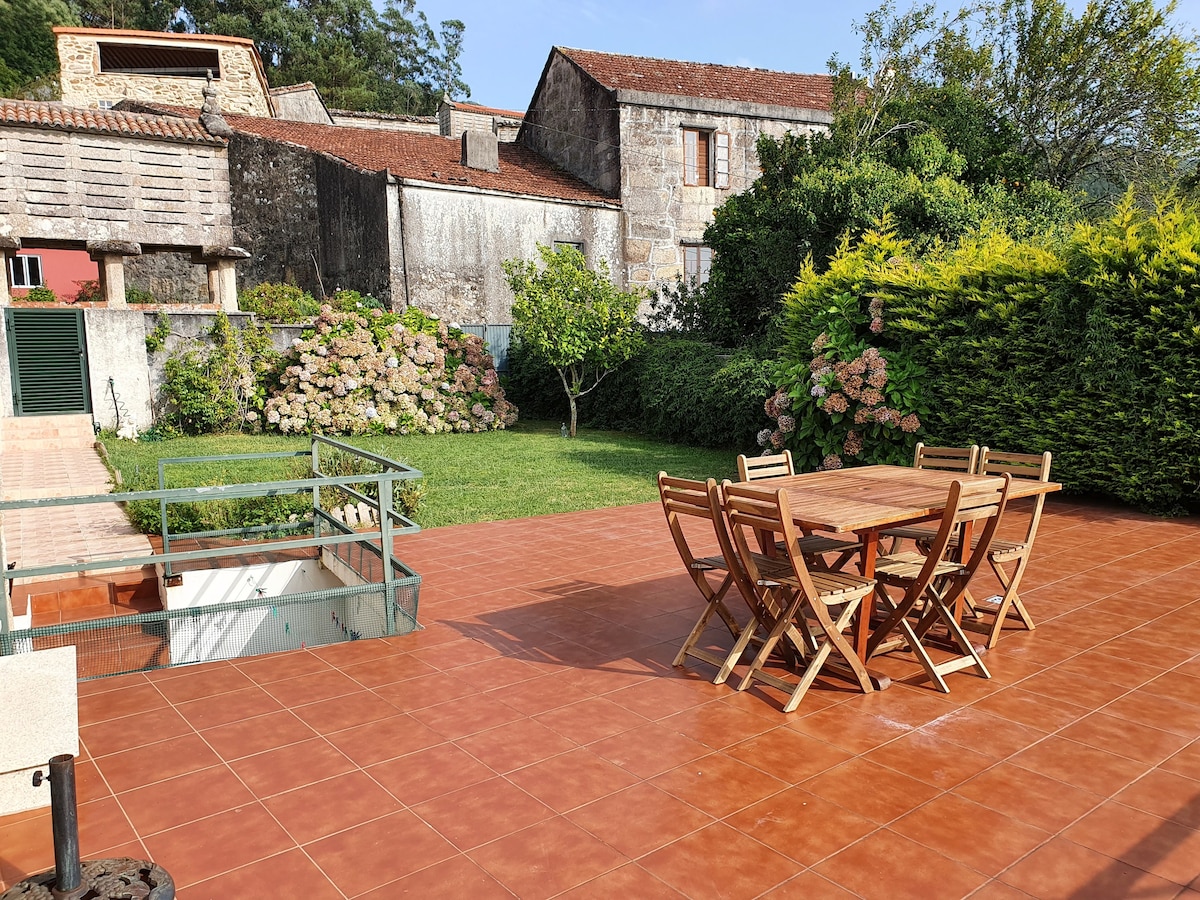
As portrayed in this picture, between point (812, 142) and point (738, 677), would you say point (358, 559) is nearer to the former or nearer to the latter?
point (738, 677)

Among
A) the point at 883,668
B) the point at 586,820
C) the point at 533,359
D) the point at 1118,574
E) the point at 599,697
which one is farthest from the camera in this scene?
the point at 533,359

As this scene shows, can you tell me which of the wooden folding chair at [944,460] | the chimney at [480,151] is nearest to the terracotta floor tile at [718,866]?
the wooden folding chair at [944,460]

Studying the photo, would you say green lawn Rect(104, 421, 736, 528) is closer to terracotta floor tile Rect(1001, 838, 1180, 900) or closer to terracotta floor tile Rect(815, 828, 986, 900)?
terracotta floor tile Rect(815, 828, 986, 900)

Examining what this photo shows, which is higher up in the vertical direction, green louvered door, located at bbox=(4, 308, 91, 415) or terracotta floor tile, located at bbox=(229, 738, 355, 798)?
green louvered door, located at bbox=(4, 308, 91, 415)

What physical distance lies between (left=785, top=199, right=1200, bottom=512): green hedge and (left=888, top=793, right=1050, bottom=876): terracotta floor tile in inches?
254

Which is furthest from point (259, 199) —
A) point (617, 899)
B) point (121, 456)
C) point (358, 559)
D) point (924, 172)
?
point (617, 899)

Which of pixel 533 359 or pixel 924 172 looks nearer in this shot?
pixel 924 172

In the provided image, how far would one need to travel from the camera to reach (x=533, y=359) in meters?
A: 20.0

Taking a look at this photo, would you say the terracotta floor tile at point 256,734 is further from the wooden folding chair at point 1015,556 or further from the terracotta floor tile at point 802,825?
the wooden folding chair at point 1015,556

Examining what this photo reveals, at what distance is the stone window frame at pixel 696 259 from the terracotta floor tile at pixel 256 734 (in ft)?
69.4

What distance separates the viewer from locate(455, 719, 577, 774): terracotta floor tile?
365 cm

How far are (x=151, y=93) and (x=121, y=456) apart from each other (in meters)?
21.1

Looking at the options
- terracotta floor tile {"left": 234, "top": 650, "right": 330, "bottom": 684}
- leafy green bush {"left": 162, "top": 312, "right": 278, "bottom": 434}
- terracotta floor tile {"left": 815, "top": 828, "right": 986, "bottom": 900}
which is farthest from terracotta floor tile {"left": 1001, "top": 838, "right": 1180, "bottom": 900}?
leafy green bush {"left": 162, "top": 312, "right": 278, "bottom": 434}

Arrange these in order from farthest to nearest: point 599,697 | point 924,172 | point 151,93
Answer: point 151,93 < point 924,172 < point 599,697
